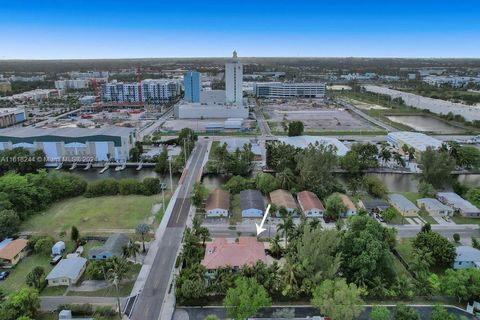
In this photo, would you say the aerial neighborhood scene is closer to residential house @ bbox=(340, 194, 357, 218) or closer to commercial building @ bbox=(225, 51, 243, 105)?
residential house @ bbox=(340, 194, 357, 218)

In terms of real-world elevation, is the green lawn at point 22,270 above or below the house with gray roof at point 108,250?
below

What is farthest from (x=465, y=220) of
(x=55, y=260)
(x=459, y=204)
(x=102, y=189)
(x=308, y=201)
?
(x=102, y=189)

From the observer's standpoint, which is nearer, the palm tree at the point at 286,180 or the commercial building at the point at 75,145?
the palm tree at the point at 286,180

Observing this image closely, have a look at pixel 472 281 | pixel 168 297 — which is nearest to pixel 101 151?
pixel 168 297

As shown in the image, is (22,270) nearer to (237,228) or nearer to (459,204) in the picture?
(237,228)

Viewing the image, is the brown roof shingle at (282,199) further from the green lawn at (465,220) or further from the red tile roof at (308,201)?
the green lawn at (465,220)

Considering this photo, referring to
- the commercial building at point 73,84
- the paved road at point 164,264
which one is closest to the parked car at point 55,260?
the paved road at point 164,264
